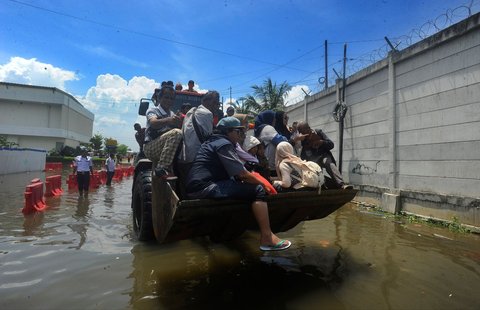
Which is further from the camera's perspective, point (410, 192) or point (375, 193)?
point (375, 193)

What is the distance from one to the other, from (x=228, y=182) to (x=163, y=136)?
107 cm

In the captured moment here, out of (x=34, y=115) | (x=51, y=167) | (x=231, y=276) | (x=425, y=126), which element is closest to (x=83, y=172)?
(x=231, y=276)

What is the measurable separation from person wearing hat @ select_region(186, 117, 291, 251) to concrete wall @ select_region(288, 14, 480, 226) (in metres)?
5.03

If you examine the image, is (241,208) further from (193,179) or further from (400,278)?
(400,278)

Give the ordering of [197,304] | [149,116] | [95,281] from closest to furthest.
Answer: [197,304] < [95,281] < [149,116]

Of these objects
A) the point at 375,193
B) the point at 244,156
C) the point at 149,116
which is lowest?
the point at 375,193

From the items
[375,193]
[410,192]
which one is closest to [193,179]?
[410,192]

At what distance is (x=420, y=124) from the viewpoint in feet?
25.0

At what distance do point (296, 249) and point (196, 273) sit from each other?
1.71 m

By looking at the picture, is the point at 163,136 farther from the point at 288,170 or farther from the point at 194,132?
the point at 288,170

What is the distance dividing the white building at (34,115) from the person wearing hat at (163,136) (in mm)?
47965

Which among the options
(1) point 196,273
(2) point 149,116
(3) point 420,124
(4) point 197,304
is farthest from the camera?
(3) point 420,124

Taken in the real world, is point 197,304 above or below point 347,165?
below

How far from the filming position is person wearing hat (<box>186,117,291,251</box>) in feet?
10.4
